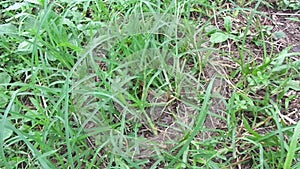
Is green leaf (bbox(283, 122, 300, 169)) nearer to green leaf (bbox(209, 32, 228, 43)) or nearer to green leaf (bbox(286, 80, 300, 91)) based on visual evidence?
green leaf (bbox(286, 80, 300, 91))

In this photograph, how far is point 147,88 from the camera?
1762mm

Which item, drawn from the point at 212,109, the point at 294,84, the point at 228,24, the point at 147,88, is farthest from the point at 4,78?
the point at 294,84

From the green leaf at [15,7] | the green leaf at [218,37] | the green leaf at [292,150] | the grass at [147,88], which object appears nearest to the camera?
the green leaf at [292,150]

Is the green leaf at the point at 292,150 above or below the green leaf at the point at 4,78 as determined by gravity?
below

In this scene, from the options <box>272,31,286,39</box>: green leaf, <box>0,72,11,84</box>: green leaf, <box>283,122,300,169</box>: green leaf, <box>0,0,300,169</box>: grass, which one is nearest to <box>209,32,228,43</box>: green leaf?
<box>0,0,300,169</box>: grass

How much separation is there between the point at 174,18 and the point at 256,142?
0.62m

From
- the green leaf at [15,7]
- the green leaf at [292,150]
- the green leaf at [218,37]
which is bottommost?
the green leaf at [292,150]

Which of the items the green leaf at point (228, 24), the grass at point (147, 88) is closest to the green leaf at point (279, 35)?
the grass at point (147, 88)

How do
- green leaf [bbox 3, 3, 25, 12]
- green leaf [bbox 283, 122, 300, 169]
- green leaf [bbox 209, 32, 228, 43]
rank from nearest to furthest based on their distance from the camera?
green leaf [bbox 283, 122, 300, 169]
green leaf [bbox 209, 32, 228, 43]
green leaf [bbox 3, 3, 25, 12]

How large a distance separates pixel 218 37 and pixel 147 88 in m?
0.41

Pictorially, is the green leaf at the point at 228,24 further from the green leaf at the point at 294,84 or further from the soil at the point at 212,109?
the green leaf at the point at 294,84

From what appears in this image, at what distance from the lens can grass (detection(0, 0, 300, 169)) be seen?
5.34ft

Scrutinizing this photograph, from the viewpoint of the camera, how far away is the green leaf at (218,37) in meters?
1.97

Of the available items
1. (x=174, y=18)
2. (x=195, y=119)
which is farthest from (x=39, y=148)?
(x=174, y=18)
